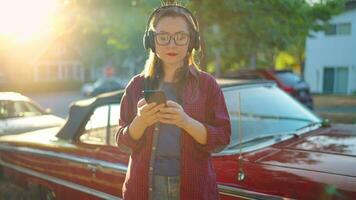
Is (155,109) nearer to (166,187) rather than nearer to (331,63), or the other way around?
(166,187)

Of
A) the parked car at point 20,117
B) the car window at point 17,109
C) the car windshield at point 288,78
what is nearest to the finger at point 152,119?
the parked car at point 20,117

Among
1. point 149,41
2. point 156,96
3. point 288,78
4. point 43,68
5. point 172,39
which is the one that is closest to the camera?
point 156,96

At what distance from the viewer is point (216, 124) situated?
2096mm

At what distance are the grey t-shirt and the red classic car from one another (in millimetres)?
662

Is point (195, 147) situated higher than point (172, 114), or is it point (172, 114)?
point (172, 114)

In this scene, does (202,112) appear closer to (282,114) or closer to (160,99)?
(160,99)

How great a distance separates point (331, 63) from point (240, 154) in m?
21.8

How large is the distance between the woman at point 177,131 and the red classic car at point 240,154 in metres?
0.57

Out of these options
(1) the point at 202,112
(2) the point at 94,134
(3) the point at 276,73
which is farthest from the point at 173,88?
(3) the point at 276,73

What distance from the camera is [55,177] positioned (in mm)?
4016

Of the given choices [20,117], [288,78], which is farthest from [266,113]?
[288,78]

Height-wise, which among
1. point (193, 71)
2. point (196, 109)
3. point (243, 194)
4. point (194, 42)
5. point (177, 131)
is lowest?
point (243, 194)

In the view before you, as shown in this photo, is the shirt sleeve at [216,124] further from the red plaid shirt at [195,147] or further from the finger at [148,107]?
the finger at [148,107]

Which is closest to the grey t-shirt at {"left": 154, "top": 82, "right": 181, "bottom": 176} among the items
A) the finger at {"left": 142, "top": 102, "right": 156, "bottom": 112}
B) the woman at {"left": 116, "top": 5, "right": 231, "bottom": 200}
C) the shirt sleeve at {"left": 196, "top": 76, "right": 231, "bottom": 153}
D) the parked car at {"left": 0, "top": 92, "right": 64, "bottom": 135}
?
the woman at {"left": 116, "top": 5, "right": 231, "bottom": 200}
